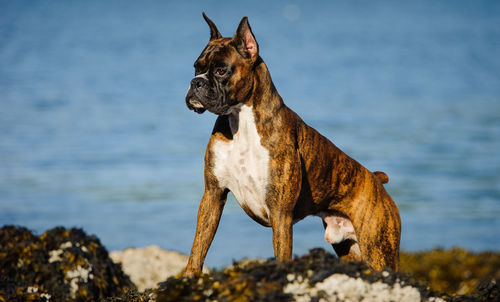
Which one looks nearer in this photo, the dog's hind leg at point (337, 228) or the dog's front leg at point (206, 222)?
the dog's front leg at point (206, 222)

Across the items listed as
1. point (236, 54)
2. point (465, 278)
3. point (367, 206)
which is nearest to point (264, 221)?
point (367, 206)

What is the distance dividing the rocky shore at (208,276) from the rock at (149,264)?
0.02m

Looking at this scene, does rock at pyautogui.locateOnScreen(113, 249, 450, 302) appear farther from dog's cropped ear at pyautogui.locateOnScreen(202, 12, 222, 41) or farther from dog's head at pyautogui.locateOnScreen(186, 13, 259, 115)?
dog's cropped ear at pyautogui.locateOnScreen(202, 12, 222, 41)

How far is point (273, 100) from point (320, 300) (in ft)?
7.00

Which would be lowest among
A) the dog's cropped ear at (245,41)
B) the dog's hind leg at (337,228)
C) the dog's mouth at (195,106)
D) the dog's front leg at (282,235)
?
the dog's front leg at (282,235)

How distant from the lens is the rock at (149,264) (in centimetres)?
1066

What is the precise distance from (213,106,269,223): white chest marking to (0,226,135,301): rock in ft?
12.0

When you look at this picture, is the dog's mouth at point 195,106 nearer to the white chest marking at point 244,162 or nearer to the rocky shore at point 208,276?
the white chest marking at point 244,162

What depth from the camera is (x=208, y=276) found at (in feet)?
15.1

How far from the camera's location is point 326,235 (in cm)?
645

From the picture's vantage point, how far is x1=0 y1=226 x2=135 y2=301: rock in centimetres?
856

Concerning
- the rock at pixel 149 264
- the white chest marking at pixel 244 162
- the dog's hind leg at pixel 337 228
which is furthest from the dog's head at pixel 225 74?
the rock at pixel 149 264

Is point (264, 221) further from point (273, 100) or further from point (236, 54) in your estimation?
point (236, 54)

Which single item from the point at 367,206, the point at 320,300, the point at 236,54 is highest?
the point at 236,54
